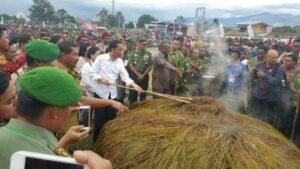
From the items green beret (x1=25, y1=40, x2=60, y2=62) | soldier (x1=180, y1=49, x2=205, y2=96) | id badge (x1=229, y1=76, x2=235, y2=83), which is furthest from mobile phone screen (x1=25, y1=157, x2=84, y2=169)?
soldier (x1=180, y1=49, x2=205, y2=96)

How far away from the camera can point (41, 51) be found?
12.2 ft

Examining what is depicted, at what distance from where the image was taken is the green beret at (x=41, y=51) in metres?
3.69

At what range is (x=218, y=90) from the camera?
844 cm

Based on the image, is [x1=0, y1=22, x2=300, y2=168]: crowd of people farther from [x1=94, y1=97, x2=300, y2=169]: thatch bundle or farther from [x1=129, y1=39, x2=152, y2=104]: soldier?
[x1=94, y1=97, x2=300, y2=169]: thatch bundle

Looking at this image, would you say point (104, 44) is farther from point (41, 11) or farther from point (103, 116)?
point (41, 11)

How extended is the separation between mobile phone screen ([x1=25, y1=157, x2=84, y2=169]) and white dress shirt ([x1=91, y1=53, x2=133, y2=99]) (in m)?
4.79

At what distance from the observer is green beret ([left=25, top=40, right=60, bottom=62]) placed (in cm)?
369

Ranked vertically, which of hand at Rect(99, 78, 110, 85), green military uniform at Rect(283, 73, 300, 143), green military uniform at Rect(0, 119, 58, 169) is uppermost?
green military uniform at Rect(0, 119, 58, 169)

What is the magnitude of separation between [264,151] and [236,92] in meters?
4.94

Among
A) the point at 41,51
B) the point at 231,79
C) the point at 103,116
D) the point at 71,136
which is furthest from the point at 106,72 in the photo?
the point at 71,136

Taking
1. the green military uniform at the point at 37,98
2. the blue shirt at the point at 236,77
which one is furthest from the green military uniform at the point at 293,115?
the green military uniform at the point at 37,98

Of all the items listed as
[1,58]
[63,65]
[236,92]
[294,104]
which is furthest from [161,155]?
[236,92]

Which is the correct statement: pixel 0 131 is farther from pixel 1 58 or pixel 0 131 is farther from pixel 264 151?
pixel 1 58

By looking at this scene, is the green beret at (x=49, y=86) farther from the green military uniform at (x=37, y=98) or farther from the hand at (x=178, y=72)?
the hand at (x=178, y=72)
